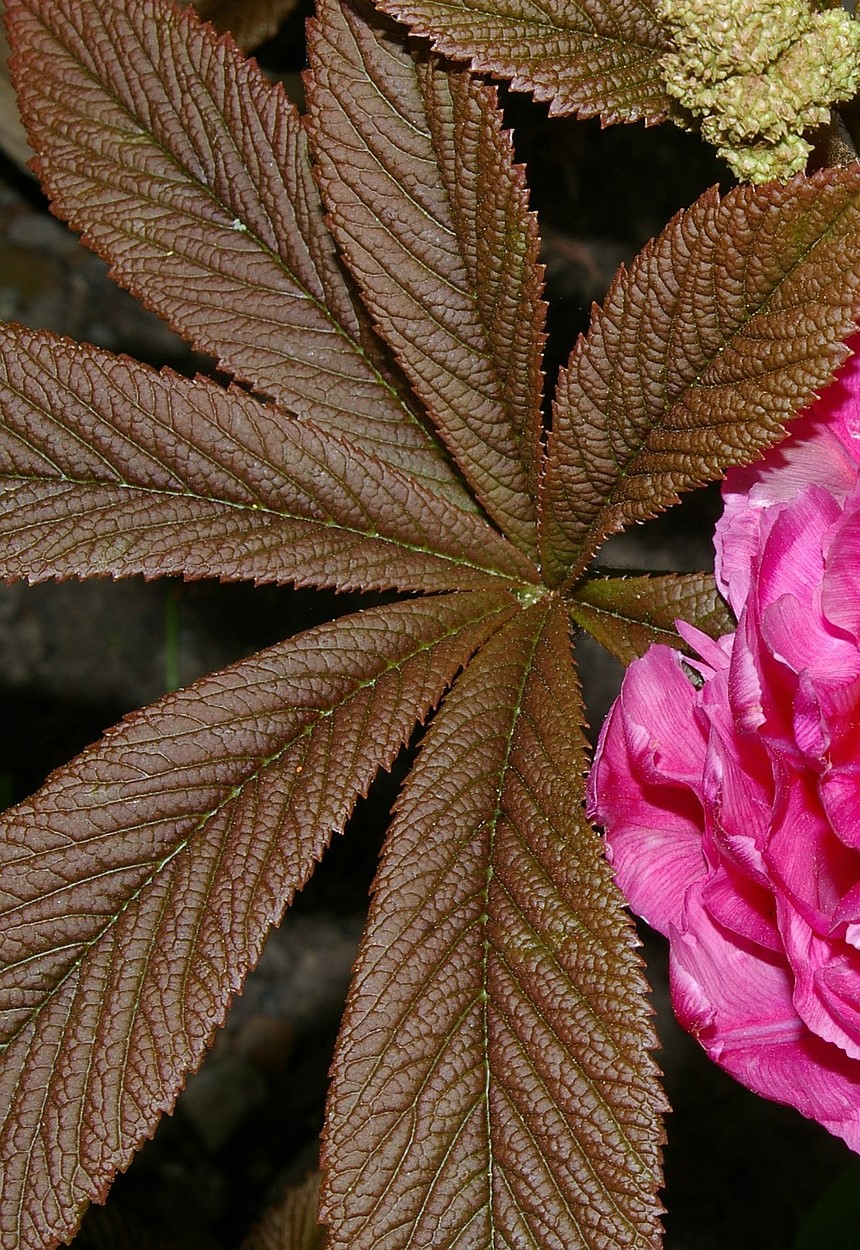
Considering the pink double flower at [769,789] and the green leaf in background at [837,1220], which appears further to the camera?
the green leaf in background at [837,1220]

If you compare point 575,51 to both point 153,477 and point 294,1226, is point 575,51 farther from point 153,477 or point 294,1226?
point 294,1226

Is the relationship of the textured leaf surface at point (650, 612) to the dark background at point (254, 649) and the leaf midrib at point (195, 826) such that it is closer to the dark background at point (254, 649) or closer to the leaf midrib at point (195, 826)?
the leaf midrib at point (195, 826)

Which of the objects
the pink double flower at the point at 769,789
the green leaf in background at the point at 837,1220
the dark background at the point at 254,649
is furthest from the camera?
the dark background at the point at 254,649

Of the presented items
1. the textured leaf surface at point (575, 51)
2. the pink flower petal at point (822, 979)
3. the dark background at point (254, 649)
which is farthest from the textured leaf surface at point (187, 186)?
the dark background at point (254, 649)

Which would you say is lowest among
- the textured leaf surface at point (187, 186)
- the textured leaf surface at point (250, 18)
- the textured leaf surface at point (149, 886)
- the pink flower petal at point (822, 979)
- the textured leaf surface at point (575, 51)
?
the textured leaf surface at point (149, 886)

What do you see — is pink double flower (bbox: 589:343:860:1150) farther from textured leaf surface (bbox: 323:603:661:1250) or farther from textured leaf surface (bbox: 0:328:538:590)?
textured leaf surface (bbox: 0:328:538:590)

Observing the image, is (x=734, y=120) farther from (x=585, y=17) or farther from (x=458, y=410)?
(x=458, y=410)

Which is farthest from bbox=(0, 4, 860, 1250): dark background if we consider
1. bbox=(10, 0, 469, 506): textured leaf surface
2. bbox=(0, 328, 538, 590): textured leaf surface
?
bbox=(0, 328, 538, 590): textured leaf surface
